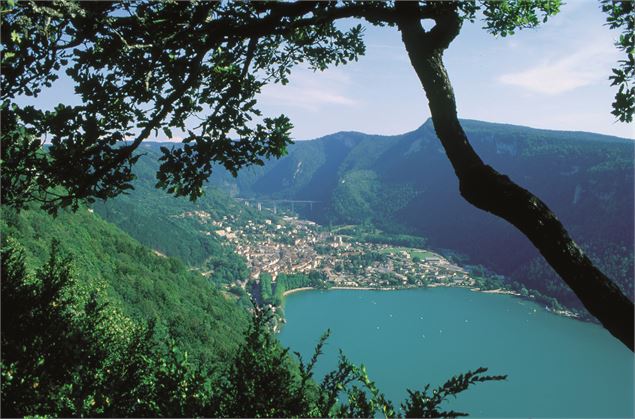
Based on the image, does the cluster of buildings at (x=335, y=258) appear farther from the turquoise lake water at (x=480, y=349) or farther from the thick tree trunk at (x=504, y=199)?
the thick tree trunk at (x=504, y=199)

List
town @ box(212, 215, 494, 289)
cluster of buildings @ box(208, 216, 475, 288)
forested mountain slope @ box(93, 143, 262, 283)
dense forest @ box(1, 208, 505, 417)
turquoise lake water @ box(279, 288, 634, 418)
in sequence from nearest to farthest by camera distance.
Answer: dense forest @ box(1, 208, 505, 417)
turquoise lake water @ box(279, 288, 634, 418)
forested mountain slope @ box(93, 143, 262, 283)
town @ box(212, 215, 494, 289)
cluster of buildings @ box(208, 216, 475, 288)

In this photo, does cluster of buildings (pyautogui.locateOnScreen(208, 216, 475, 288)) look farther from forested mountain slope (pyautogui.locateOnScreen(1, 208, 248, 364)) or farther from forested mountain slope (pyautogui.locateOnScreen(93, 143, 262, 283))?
forested mountain slope (pyautogui.locateOnScreen(1, 208, 248, 364))

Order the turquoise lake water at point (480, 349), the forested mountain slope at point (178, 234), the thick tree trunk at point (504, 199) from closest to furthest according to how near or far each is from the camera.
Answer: the thick tree trunk at point (504, 199) < the turquoise lake water at point (480, 349) < the forested mountain slope at point (178, 234)

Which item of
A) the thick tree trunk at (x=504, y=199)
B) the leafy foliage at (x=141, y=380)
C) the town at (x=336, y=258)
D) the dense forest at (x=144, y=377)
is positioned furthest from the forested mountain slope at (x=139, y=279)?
the town at (x=336, y=258)

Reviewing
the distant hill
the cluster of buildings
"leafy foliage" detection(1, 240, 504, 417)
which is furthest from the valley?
"leafy foliage" detection(1, 240, 504, 417)

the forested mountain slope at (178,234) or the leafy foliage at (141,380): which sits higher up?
the leafy foliage at (141,380)
